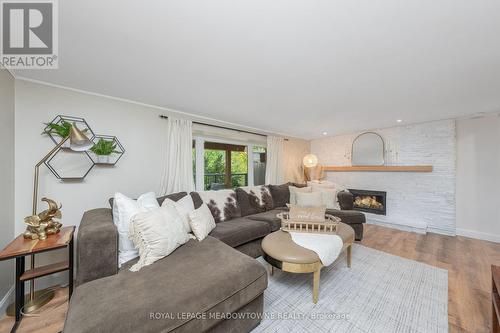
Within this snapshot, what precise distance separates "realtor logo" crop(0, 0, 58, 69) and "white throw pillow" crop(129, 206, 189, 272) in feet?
4.75

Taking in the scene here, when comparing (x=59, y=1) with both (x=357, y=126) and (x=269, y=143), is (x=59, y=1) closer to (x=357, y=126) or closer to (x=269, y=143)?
(x=269, y=143)

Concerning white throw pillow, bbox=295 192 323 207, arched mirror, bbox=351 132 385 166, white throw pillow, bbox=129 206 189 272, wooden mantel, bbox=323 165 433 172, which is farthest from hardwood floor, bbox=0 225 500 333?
arched mirror, bbox=351 132 385 166

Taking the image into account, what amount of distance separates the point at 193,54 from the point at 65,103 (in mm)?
1790

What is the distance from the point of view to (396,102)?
2.63 meters

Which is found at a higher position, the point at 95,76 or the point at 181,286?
the point at 95,76

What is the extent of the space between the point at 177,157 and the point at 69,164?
124 centimetres

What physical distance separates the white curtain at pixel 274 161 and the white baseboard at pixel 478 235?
11.3 feet

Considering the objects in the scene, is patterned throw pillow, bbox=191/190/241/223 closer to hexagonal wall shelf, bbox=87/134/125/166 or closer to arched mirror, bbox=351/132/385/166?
hexagonal wall shelf, bbox=87/134/125/166

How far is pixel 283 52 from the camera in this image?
4.93 ft

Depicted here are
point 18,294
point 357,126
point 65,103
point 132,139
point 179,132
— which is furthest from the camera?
point 357,126

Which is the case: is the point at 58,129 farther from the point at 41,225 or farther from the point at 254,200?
the point at 254,200

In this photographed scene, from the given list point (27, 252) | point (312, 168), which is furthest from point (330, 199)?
point (27, 252)

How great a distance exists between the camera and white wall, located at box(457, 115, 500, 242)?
3146 mm

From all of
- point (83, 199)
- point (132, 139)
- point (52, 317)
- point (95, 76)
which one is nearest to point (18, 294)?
point (52, 317)
